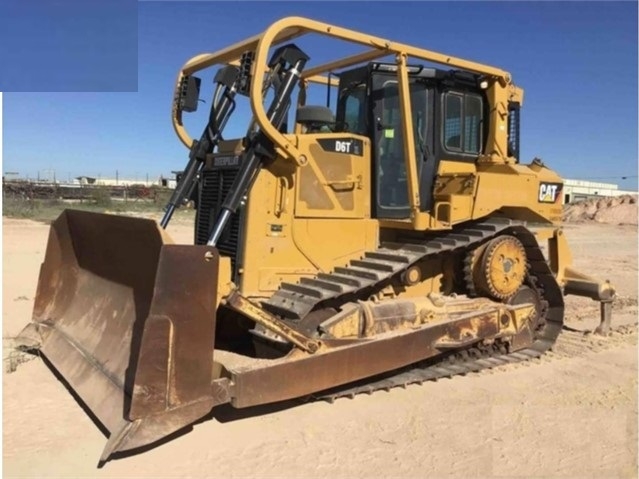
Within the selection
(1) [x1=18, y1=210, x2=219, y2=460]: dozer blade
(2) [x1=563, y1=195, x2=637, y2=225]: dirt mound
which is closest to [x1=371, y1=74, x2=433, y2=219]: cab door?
(1) [x1=18, y1=210, x2=219, y2=460]: dozer blade

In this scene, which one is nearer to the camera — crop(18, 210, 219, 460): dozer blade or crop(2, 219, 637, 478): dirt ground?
crop(18, 210, 219, 460): dozer blade

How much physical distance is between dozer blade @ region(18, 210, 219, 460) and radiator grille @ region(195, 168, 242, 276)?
80 centimetres

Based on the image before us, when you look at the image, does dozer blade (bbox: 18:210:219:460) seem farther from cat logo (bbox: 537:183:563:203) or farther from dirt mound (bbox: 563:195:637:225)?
dirt mound (bbox: 563:195:637:225)

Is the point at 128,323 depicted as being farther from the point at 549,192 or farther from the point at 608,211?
the point at 608,211

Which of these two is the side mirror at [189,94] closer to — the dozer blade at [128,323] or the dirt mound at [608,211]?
the dozer blade at [128,323]

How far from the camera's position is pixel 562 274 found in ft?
24.3

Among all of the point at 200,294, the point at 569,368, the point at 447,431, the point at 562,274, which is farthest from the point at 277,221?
the point at 562,274

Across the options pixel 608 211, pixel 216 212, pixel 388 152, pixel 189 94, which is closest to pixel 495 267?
pixel 388 152

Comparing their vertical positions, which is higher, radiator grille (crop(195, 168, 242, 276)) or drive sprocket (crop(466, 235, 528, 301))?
radiator grille (crop(195, 168, 242, 276))

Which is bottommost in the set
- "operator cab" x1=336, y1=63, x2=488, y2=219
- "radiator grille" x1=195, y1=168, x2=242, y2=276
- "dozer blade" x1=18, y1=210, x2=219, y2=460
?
"dozer blade" x1=18, y1=210, x2=219, y2=460

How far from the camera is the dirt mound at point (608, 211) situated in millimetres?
35219

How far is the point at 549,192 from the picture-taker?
6.77 metres

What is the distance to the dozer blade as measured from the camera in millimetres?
3840

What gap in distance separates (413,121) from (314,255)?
65.4 inches
